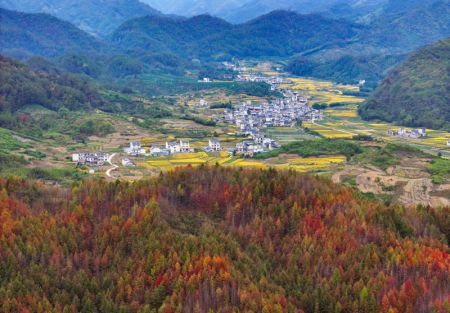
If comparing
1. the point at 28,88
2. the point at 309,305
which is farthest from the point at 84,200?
the point at 28,88

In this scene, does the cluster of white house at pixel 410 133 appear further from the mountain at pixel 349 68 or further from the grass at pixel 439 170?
the mountain at pixel 349 68

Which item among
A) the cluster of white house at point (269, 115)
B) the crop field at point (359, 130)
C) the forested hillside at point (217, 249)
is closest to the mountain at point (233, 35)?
the cluster of white house at point (269, 115)

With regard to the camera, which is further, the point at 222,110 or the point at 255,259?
the point at 222,110

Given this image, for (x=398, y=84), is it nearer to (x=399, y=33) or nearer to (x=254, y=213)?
(x=254, y=213)

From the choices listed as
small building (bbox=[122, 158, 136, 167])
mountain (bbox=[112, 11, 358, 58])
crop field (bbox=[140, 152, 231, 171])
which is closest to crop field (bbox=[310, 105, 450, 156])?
crop field (bbox=[140, 152, 231, 171])

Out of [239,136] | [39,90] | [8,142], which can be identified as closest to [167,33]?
[39,90]

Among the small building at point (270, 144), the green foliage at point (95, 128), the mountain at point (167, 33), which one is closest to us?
the small building at point (270, 144)
